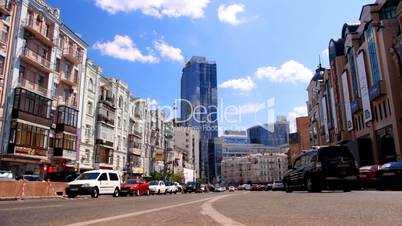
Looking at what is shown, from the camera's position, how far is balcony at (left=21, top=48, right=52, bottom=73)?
3444 cm

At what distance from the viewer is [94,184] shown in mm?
23062

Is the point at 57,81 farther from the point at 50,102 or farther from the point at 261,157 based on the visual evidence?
the point at 261,157

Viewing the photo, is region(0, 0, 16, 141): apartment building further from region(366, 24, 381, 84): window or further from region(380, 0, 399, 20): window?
region(380, 0, 399, 20): window

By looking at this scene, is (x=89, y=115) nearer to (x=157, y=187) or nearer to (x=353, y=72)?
(x=157, y=187)

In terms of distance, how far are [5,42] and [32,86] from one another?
16.4ft

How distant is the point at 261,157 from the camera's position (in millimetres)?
153250

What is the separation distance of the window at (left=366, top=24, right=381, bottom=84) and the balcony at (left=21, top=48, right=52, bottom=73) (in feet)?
109

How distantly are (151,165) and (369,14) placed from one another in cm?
4777

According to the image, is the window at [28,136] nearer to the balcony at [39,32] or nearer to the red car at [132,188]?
the balcony at [39,32]

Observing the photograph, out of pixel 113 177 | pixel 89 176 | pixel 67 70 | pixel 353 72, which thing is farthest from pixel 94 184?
pixel 353 72

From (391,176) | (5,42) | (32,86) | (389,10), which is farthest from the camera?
(389,10)

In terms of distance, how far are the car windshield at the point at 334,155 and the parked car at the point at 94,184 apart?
13.8 m

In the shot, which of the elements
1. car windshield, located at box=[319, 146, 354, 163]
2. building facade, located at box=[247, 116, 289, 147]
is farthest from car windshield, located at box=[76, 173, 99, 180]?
building facade, located at box=[247, 116, 289, 147]

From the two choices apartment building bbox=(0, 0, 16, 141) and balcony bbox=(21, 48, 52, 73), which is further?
balcony bbox=(21, 48, 52, 73)
